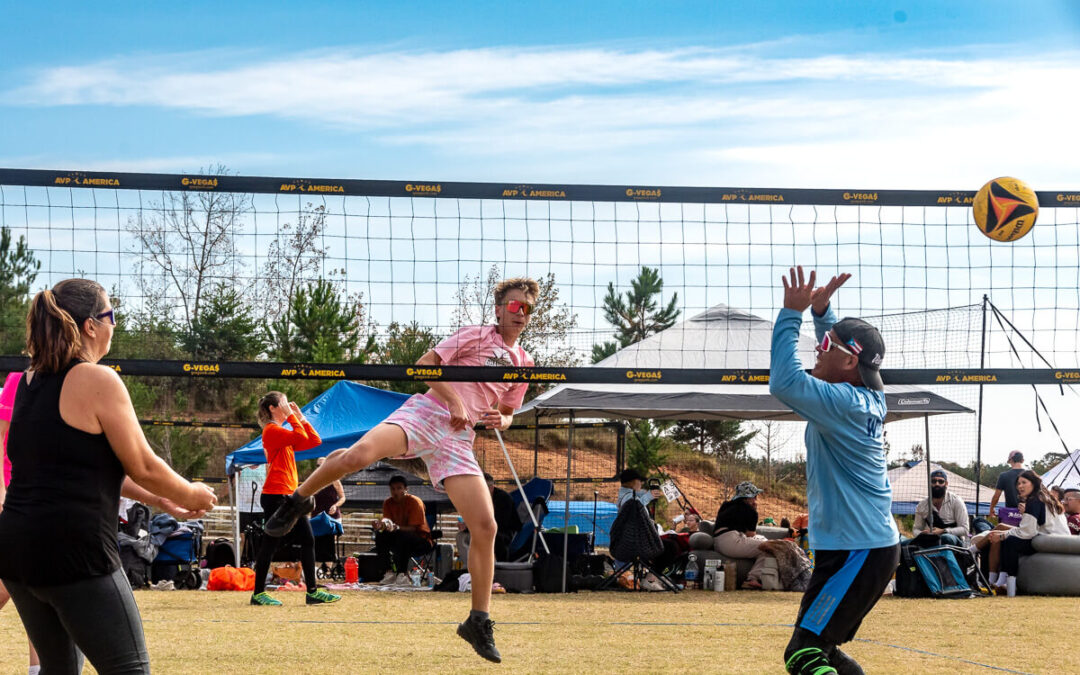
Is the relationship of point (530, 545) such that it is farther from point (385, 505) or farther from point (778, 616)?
point (778, 616)

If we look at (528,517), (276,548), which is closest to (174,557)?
(528,517)

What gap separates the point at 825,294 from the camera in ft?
16.7

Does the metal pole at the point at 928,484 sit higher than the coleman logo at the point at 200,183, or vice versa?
the coleman logo at the point at 200,183

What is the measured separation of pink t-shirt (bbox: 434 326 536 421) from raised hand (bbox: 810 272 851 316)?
2238 mm

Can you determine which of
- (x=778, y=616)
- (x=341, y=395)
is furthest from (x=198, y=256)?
(x=778, y=616)

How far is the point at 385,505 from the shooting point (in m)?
15.6

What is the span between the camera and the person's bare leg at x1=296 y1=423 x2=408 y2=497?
5.98 metres

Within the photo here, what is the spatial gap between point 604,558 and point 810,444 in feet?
33.3

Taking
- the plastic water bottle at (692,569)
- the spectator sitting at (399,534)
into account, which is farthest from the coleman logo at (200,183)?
the plastic water bottle at (692,569)

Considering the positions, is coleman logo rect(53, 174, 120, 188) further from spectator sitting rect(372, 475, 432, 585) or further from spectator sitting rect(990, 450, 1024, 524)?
spectator sitting rect(990, 450, 1024, 524)

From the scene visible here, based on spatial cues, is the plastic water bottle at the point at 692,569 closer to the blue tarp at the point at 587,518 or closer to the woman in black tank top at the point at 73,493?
the blue tarp at the point at 587,518

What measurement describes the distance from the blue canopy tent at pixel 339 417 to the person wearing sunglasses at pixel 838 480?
448 inches

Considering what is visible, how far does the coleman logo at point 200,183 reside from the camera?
724 cm

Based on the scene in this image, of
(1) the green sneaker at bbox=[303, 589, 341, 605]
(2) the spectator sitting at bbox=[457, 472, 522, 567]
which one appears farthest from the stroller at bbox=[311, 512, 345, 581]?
(1) the green sneaker at bbox=[303, 589, 341, 605]
